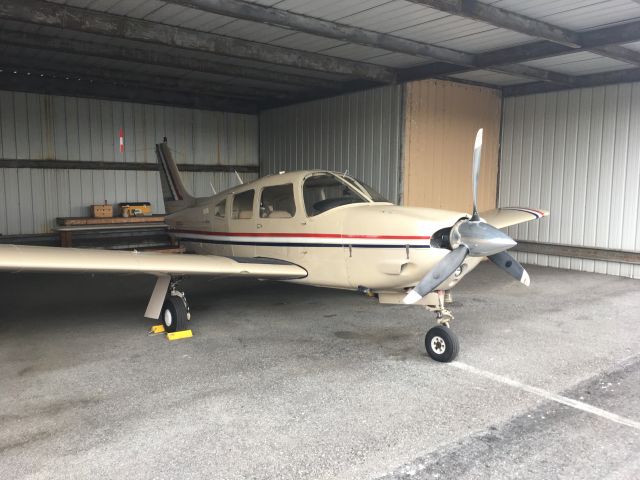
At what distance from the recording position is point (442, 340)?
17.2 ft

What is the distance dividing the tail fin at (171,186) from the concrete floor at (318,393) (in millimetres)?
2529

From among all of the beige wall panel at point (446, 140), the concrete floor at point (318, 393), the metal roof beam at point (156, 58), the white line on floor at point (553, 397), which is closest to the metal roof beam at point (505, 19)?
the beige wall panel at point (446, 140)

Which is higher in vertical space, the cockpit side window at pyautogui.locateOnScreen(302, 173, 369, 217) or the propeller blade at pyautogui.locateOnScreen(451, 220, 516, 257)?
the cockpit side window at pyautogui.locateOnScreen(302, 173, 369, 217)

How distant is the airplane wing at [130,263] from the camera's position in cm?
484

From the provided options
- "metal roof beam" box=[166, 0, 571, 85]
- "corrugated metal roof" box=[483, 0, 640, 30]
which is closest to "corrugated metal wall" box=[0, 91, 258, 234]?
"metal roof beam" box=[166, 0, 571, 85]

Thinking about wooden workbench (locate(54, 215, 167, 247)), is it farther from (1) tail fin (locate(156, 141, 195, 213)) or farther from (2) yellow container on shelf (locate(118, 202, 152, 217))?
(1) tail fin (locate(156, 141, 195, 213))

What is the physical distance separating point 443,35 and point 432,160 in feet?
10.8

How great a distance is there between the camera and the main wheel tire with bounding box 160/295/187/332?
20.4 feet

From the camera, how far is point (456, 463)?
130 inches

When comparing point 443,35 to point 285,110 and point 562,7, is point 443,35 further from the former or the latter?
point 285,110

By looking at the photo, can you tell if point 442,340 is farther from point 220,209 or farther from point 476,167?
point 220,209

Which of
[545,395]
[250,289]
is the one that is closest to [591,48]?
[545,395]

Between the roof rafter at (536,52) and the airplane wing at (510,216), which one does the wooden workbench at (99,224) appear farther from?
the airplane wing at (510,216)

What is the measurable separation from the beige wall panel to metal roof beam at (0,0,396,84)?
1.26 m
